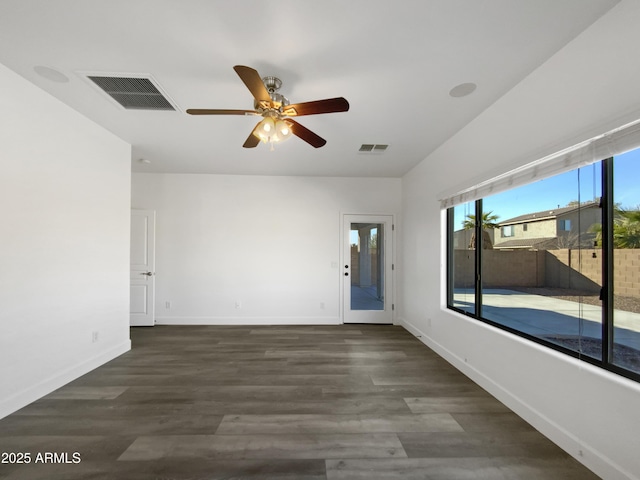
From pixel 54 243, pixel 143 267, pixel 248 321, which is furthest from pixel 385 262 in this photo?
pixel 54 243

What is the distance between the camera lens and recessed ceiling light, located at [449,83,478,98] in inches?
82.5

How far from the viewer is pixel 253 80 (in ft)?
5.18

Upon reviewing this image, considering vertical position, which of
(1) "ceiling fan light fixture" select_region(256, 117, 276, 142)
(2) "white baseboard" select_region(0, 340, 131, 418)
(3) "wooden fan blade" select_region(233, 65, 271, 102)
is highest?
(3) "wooden fan blade" select_region(233, 65, 271, 102)

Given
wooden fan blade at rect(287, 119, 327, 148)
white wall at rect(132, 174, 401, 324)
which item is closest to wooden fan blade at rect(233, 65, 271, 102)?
wooden fan blade at rect(287, 119, 327, 148)

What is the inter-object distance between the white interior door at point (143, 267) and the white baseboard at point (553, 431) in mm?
4816

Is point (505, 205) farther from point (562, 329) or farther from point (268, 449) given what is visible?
point (268, 449)

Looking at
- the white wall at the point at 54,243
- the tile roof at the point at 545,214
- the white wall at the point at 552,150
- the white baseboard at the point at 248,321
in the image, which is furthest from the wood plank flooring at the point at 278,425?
the tile roof at the point at 545,214

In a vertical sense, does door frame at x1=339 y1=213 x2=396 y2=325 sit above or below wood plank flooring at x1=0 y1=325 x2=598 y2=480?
above

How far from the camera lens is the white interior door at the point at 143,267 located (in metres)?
4.49

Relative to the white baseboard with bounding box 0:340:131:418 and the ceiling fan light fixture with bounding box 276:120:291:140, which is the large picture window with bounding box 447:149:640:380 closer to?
the ceiling fan light fixture with bounding box 276:120:291:140

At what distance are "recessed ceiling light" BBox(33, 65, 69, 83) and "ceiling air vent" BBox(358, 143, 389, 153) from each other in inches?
115

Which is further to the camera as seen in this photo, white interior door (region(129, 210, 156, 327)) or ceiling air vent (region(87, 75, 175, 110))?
white interior door (region(129, 210, 156, 327))

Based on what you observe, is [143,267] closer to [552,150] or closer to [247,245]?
[247,245]

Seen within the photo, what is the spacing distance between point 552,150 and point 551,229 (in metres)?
0.70
